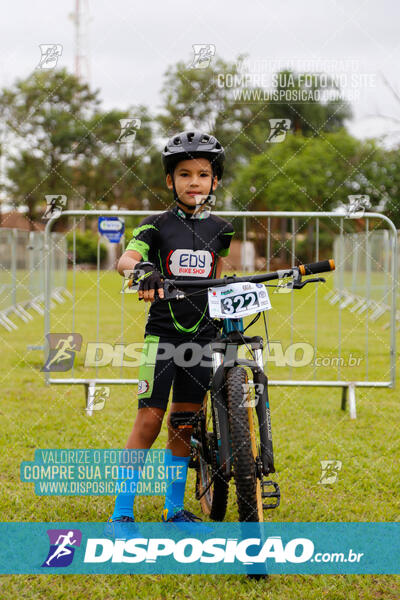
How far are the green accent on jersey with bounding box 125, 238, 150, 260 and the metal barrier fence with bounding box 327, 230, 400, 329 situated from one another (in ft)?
32.8

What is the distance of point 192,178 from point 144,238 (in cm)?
39

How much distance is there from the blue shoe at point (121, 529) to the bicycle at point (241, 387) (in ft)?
1.89

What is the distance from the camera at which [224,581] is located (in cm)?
310

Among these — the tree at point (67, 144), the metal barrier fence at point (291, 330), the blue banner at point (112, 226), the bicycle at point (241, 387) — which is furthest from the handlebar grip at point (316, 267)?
the tree at point (67, 144)

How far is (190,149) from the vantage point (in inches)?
133

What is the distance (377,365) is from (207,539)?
20.4 ft

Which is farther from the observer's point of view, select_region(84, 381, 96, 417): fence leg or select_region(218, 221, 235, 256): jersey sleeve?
select_region(84, 381, 96, 417): fence leg

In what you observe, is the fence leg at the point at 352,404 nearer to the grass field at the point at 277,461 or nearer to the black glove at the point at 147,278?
the grass field at the point at 277,461

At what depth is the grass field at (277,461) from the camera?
303cm

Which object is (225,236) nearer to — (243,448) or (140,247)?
(140,247)

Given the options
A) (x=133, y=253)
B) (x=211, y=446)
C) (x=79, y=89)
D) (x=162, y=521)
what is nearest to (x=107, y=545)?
(x=162, y=521)

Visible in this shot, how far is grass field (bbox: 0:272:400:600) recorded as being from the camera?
9.95 ft

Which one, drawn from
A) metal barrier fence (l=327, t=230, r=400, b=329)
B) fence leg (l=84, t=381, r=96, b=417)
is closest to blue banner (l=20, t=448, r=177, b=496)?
fence leg (l=84, t=381, r=96, b=417)

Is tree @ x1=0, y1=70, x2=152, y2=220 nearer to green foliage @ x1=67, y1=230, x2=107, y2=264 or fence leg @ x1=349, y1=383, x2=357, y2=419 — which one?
green foliage @ x1=67, y1=230, x2=107, y2=264
